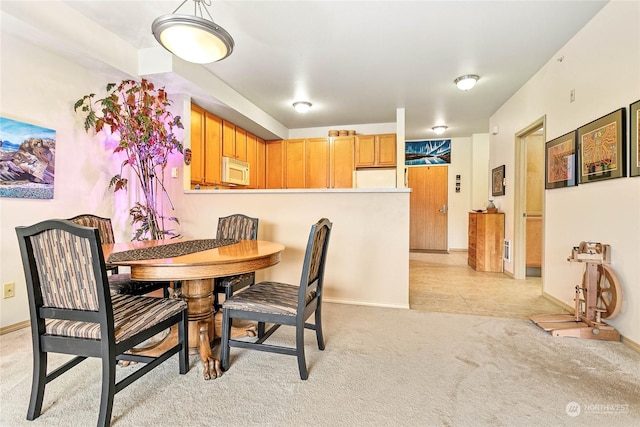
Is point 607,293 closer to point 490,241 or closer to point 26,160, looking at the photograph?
point 490,241

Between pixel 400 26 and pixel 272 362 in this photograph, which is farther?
pixel 400 26

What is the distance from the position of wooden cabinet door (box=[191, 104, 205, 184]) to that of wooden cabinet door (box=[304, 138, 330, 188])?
2.10 m

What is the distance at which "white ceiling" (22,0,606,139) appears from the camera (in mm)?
2371

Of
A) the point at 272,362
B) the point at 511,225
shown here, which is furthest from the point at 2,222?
the point at 511,225

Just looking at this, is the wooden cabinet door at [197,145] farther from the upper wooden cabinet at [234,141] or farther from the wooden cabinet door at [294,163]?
the wooden cabinet door at [294,163]

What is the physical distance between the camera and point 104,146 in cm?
300

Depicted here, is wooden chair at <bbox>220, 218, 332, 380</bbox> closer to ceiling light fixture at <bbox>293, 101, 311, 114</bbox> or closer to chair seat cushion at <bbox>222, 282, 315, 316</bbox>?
chair seat cushion at <bbox>222, 282, 315, 316</bbox>

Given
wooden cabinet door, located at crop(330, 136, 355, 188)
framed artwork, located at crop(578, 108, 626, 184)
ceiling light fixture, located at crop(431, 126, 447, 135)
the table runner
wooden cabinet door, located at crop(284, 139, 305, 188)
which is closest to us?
the table runner

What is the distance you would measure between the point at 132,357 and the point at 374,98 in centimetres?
399

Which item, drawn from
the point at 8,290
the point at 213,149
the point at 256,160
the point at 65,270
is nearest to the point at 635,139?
the point at 65,270

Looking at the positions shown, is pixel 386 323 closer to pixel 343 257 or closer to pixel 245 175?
pixel 343 257

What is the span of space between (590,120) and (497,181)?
7.26ft

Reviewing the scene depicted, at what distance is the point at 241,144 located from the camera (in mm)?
4891

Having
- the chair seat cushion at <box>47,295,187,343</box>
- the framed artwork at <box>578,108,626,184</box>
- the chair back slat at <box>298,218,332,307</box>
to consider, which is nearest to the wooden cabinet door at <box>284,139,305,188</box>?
the chair back slat at <box>298,218,332,307</box>
